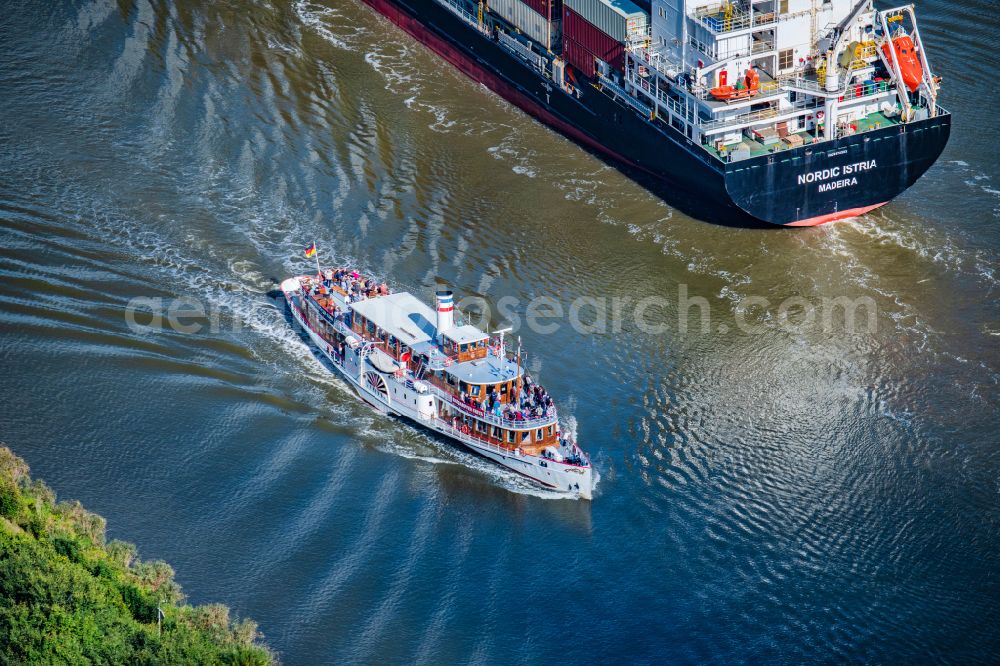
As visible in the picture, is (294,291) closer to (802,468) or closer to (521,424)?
(521,424)

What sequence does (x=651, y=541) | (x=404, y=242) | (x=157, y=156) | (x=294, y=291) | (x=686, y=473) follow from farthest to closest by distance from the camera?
1. (x=157, y=156)
2. (x=404, y=242)
3. (x=294, y=291)
4. (x=686, y=473)
5. (x=651, y=541)

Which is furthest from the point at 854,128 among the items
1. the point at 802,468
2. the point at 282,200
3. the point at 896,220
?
the point at 282,200

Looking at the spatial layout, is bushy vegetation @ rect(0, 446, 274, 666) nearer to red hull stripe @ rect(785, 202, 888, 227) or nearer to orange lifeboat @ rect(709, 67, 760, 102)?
red hull stripe @ rect(785, 202, 888, 227)

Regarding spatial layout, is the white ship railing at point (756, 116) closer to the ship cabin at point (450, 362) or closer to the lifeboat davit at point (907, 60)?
the lifeboat davit at point (907, 60)

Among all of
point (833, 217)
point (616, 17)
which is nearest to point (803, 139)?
point (833, 217)

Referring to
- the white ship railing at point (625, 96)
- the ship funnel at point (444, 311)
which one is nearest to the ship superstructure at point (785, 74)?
the white ship railing at point (625, 96)

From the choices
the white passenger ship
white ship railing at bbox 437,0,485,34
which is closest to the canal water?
the white passenger ship
